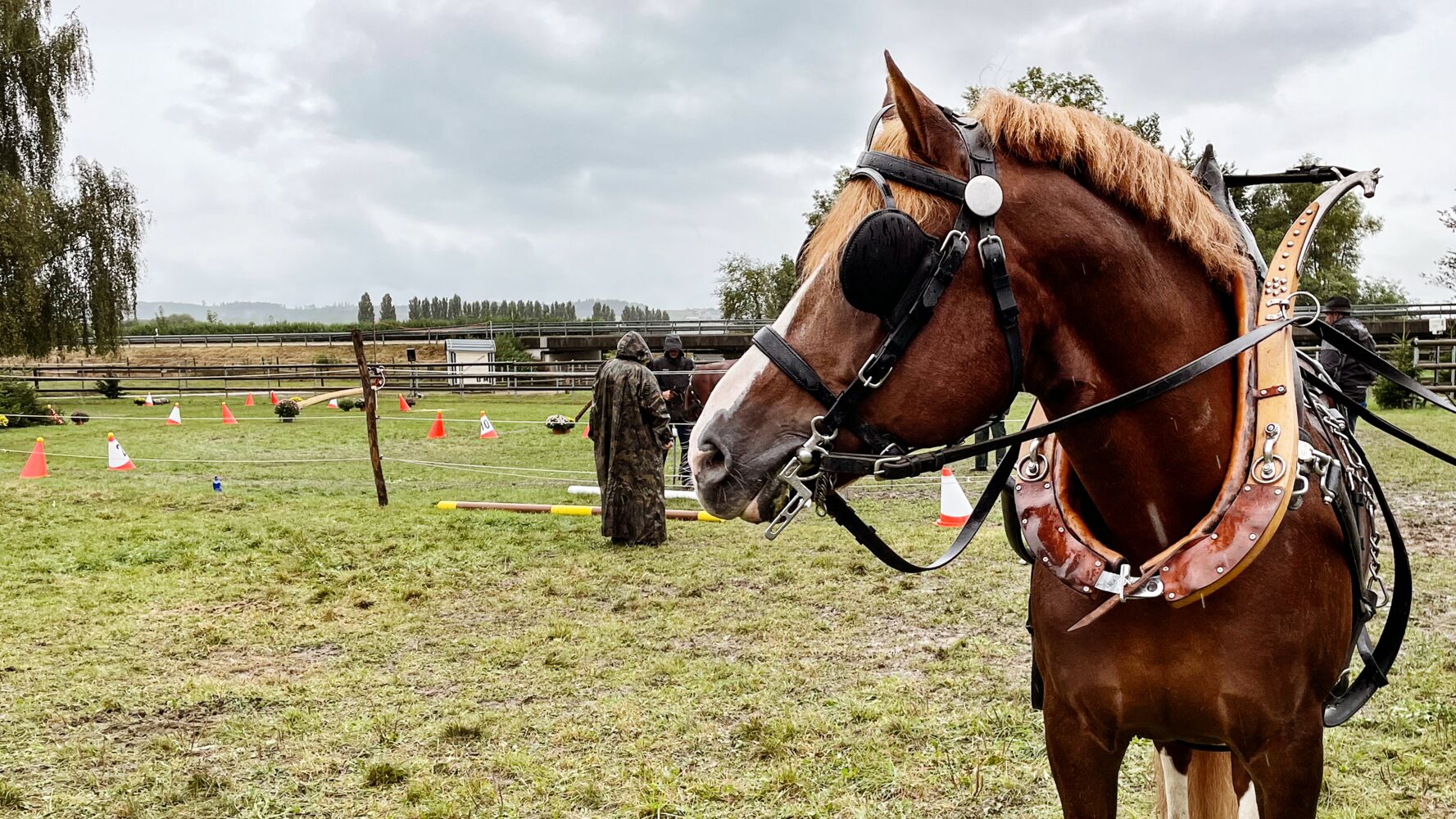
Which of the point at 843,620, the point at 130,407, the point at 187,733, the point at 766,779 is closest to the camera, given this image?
the point at 766,779

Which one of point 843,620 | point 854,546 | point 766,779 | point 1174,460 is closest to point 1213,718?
point 1174,460

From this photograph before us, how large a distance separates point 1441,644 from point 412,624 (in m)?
5.86

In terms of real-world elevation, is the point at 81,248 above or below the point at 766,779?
above

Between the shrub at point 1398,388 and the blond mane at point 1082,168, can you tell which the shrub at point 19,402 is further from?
the shrub at point 1398,388

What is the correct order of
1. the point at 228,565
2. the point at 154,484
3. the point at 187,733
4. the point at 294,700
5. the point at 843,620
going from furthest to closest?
1. the point at 154,484
2. the point at 228,565
3. the point at 843,620
4. the point at 294,700
5. the point at 187,733

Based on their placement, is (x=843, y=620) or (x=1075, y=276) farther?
(x=843, y=620)

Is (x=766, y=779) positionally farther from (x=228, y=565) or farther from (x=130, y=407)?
(x=130, y=407)

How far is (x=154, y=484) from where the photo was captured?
464 inches

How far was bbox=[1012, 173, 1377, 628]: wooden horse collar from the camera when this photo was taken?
161cm

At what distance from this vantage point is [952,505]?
862 cm

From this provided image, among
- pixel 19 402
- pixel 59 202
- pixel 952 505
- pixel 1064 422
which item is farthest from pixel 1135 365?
pixel 59 202

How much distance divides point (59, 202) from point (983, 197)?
32.2m

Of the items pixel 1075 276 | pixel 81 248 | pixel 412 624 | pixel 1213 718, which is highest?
pixel 81 248

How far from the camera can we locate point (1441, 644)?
475cm
